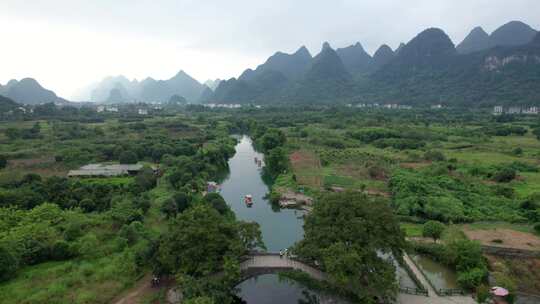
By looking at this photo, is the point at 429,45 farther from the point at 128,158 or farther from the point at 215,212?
the point at 215,212

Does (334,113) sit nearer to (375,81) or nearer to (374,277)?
(375,81)

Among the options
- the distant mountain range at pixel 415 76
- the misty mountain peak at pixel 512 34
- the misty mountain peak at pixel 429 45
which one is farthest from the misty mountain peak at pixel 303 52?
the misty mountain peak at pixel 512 34

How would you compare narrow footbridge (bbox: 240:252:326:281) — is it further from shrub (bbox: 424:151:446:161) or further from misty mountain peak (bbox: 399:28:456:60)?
misty mountain peak (bbox: 399:28:456:60)

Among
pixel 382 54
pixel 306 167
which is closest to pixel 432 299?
pixel 306 167

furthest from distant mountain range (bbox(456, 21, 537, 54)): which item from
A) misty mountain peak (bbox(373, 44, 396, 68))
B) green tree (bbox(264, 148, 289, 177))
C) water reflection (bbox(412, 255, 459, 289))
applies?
water reflection (bbox(412, 255, 459, 289))

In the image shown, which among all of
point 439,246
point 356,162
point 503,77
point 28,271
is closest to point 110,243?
point 28,271
